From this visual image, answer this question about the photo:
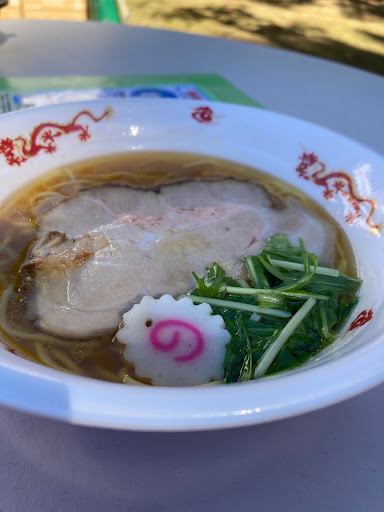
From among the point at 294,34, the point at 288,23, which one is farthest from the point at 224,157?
the point at 288,23

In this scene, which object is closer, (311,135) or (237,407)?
(237,407)

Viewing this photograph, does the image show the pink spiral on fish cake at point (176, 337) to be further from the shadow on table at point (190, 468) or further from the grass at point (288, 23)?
the grass at point (288, 23)

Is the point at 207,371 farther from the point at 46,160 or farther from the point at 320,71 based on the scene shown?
the point at 320,71

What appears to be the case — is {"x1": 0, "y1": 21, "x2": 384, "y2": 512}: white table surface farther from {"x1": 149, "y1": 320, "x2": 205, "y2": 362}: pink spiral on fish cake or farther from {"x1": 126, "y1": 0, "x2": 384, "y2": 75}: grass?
{"x1": 126, "y1": 0, "x2": 384, "y2": 75}: grass

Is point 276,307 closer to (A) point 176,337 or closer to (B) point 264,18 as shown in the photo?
(A) point 176,337

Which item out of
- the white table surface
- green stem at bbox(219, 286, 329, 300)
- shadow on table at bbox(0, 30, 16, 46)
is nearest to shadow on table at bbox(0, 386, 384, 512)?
the white table surface

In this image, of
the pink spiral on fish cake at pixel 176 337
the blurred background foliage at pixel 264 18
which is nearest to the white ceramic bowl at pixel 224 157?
the pink spiral on fish cake at pixel 176 337

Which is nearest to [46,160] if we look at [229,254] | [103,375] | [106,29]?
[229,254]
